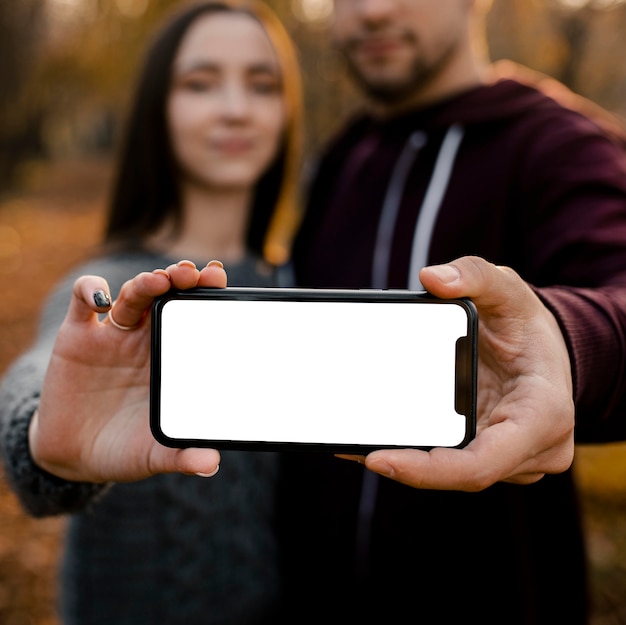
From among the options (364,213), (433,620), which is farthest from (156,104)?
(433,620)

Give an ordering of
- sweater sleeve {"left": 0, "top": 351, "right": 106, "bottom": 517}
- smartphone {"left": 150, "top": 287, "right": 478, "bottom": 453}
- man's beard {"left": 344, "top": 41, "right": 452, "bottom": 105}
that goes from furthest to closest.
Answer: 1. man's beard {"left": 344, "top": 41, "right": 452, "bottom": 105}
2. sweater sleeve {"left": 0, "top": 351, "right": 106, "bottom": 517}
3. smartphone {"left": 150, "top": 287, "right": 478, "bottom": 453}

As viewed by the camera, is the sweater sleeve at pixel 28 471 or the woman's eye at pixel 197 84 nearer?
the sweater sleeve at pixel 28 471

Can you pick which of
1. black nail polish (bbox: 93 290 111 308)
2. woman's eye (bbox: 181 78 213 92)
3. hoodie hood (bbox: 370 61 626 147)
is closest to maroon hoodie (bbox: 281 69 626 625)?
hoodie hood (bbox: 370 61 626 147)

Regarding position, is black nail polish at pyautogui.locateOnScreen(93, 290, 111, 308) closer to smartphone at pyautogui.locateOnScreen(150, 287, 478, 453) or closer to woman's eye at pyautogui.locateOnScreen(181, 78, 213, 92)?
smartphone at pyautogui.locateOnScreen(150, 287, 478, 453)

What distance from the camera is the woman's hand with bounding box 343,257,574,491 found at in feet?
3.04

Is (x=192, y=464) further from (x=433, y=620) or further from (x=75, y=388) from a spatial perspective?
(x=433, y=620)

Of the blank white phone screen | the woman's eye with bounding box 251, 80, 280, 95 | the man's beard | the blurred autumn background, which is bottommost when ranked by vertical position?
the blurred autumn background

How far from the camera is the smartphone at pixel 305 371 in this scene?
1032 mm

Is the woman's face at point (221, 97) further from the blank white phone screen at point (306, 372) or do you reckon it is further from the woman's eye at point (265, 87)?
the blank white phone screen at point (306, 372)

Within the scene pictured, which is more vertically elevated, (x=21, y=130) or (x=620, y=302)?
(x=620, y=302)

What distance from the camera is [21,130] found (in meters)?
18.2

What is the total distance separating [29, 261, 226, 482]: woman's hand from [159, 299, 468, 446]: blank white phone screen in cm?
6

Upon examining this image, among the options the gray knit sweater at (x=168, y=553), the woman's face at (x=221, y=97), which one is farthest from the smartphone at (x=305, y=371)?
the woman's face at (x=221, y=97)

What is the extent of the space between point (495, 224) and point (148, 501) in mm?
1259
